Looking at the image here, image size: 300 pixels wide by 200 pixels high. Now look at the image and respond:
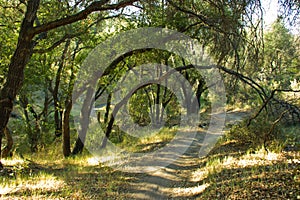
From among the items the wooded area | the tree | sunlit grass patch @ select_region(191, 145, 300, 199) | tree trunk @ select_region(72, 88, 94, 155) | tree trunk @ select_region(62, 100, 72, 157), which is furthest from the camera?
tree trunk @ select_region(72, 88, 94, 155)

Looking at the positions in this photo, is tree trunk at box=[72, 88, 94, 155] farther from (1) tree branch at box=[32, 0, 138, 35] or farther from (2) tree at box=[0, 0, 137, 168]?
(1) tree branch at box=[32, 0, 138, 35]

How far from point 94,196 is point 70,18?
3.57 metres

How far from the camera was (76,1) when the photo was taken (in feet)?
28.1

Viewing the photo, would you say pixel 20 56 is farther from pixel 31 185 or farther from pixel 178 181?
pixel 178 181

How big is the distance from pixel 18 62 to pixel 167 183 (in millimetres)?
4318

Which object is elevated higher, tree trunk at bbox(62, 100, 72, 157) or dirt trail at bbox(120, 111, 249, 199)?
tree trunk at bbox(62, 100, 72, 157)

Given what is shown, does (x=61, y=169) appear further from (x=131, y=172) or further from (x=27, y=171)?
(x=131, y=172)

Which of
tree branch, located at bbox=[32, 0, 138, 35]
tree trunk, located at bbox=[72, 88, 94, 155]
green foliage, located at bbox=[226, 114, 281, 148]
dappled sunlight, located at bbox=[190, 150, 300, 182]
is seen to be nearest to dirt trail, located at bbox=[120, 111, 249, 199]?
dappled sunlight, located at bbox=[190, 150, 300, 182]

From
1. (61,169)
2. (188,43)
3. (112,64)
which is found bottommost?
(61,169)

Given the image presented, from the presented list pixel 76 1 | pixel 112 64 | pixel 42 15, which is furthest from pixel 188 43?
pixel 42 15

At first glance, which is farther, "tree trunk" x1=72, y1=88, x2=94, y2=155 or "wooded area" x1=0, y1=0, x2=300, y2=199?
"tree trunk" x1=72, y1=88, x2=94, y2=155

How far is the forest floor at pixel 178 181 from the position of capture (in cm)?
498

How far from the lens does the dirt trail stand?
5688 millimetres

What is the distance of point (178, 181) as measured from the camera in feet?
21.9
